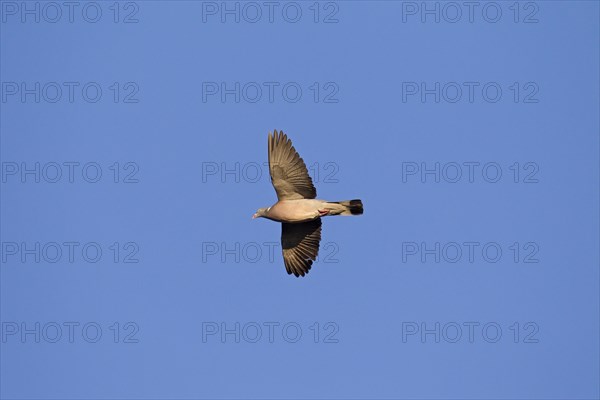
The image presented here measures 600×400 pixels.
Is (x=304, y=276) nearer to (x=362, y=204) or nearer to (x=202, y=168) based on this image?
(x=362, y=204)

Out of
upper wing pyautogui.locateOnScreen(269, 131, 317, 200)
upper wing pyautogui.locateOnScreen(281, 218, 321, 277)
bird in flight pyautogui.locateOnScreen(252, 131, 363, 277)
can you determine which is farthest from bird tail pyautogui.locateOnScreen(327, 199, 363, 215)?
upper wing pyautogui.locateOnScreen(281, 218, 321, 277)

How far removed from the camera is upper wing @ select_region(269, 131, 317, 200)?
3092 centimetres

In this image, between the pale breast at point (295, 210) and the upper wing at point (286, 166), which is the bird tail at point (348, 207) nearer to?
the pale breast at point (295, 210)

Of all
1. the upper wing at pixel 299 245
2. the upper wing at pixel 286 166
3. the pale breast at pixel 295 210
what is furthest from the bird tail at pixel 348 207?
the upper wing at pixel 299 245

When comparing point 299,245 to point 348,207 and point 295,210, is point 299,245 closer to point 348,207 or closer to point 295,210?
point 295,210

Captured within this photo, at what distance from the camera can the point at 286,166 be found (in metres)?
30.9

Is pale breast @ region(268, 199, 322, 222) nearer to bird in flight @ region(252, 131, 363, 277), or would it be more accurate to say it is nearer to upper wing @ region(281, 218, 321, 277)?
bird in flight @ region(252, 131, 363, 277)

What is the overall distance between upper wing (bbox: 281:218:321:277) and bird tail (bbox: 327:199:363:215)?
1.27 m

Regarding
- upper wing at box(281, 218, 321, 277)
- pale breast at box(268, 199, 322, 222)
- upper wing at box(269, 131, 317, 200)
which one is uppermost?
upper wing at box(269, 131, 317, 200)

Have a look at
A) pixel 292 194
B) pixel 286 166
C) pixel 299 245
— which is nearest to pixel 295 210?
pixel 292 194

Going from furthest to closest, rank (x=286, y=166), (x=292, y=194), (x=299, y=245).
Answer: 1. (x=299, y=245)
2. (x=292, y=194)
3. (x=286, y=166)

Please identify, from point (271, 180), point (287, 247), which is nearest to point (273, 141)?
point (271, 180)

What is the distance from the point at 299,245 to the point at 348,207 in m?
2.20

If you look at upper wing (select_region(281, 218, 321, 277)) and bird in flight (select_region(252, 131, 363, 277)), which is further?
upper wing (select_region(281, 218, 321, 277))
